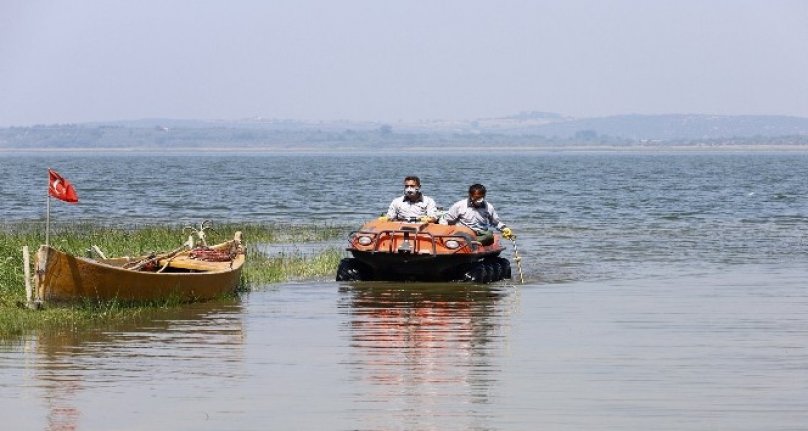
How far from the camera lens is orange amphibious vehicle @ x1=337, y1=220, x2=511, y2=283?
77.2ft

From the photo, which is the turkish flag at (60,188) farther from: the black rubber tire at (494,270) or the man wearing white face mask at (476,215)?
the black rubber tire at (494,270)

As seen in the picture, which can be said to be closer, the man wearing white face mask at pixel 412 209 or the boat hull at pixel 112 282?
the boat hull at pixel 112 282

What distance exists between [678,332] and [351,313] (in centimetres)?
438

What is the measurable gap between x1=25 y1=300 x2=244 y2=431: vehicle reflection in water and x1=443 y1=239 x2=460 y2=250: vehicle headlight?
16.4 ft

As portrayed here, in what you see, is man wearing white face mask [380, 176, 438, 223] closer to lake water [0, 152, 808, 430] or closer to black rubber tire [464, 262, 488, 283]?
black rubber tire [464, 262, 488, 283]

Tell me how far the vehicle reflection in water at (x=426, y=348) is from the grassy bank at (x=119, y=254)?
260 cm

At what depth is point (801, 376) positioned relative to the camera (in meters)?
14.4

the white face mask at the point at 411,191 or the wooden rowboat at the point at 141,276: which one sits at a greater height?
the white face mask at the point at 411,191

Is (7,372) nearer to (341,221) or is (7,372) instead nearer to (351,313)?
(351,313)

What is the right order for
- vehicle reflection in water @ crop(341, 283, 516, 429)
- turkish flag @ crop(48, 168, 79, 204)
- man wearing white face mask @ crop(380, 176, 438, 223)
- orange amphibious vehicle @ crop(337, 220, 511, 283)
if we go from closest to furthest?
vehicle reflection in water @ crop(341, 283, 516, 429) → turkish flag @ crop(48, 168, 79, 204) → orange amphibious vehicle @ crop(337, 220, 511, 283) → man wearing white face mask @ crop(380, 176, 438, 223)

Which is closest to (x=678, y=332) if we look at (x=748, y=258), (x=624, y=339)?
(x=624, y=339)

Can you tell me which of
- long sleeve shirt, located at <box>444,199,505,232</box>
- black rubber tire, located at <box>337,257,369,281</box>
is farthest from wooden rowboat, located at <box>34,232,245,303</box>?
long sleeve shirt, located at <box>444,199,505,232</box>

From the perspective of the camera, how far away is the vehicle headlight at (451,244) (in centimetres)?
2355

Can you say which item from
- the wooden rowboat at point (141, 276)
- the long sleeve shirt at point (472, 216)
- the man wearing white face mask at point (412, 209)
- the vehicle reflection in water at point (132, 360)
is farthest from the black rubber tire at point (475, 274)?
the vehicle reflection in water at point (132, 360)
